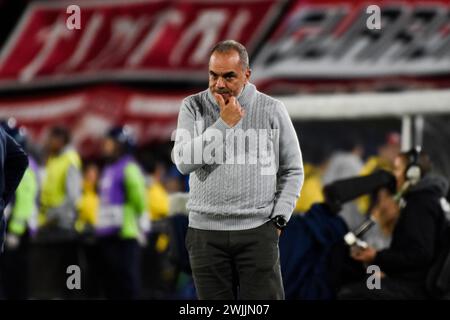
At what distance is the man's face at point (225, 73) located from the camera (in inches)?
189

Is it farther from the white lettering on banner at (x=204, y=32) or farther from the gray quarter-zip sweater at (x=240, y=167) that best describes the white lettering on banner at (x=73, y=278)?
the white lettering on banner at (x=204, y=32)

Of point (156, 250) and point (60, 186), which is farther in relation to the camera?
point (156, 250)

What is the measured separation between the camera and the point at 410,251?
666cm

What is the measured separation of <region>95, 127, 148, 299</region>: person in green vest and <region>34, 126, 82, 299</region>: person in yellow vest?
Answer: 1.27 feet

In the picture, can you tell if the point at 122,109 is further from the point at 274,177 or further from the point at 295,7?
the point at 274,177

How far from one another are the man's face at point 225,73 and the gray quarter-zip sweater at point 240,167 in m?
0.11

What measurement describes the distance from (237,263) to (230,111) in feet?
2.10

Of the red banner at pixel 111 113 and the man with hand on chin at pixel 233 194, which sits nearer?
the man with hand on chin at pixel 233 194

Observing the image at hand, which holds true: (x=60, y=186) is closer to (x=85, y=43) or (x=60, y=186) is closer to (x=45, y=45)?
(x=85, y=43)

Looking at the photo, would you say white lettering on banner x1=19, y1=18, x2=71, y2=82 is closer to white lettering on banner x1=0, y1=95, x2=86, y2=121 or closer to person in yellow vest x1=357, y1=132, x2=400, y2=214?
white lettering on banner x1=0, y1=95, x2=86, y2=121

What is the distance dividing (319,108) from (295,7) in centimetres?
739

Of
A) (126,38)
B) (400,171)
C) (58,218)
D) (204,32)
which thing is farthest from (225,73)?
(126,38)

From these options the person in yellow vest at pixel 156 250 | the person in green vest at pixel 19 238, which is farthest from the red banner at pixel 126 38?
the person in green vest at pixel 19 238
